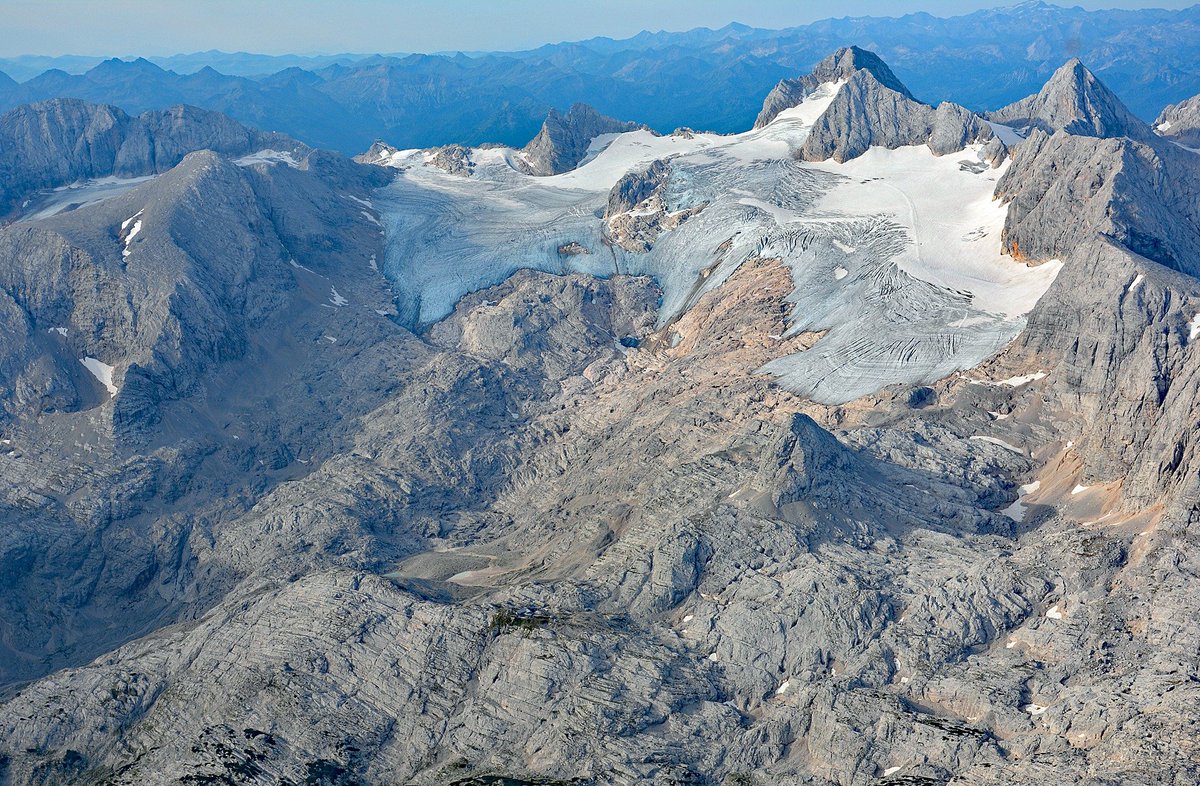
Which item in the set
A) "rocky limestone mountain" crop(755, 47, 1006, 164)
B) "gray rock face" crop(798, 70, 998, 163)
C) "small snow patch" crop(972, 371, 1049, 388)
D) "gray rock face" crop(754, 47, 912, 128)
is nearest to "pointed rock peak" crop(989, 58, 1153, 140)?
"rocky limestone mountain" crop(755, 47, 1006, 164)

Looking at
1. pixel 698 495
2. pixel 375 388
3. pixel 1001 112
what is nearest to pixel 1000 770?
pixel 698 495

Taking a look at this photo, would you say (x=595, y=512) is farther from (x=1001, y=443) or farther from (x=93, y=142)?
(x=93, y=142)

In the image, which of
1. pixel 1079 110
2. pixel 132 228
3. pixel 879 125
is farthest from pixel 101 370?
pixel 1079 110

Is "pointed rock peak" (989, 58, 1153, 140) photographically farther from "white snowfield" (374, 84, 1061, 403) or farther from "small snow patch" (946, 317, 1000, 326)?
"small snow patch" (946, 317, 1000, 326)

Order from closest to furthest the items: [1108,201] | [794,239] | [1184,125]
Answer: [1108,201] → [794,239] → [1184,125]

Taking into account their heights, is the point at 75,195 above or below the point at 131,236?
above

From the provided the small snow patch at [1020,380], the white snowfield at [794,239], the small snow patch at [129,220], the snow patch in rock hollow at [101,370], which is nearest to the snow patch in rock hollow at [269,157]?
the white snowfield at [794,239]

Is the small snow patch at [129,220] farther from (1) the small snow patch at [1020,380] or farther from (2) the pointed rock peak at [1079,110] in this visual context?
(2) the pointed rock peak at [1079,110]

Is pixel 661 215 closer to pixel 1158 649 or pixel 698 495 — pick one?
pixel 698 495
